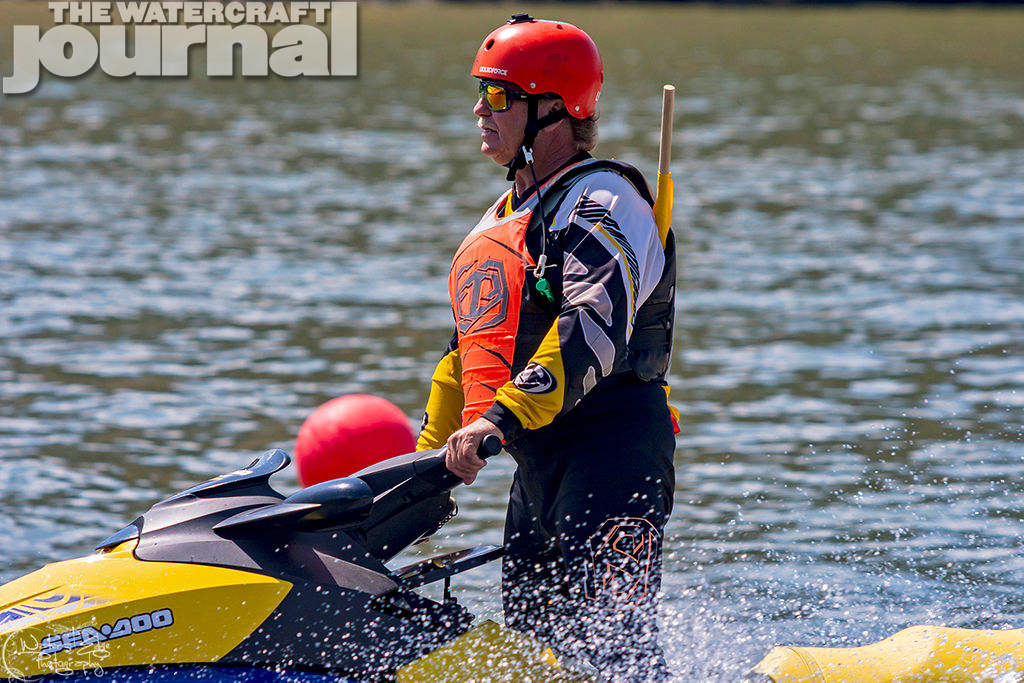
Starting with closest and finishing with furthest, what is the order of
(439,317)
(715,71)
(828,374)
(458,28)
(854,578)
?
(854,578) < (828,374) < (439,317) < (715,71) < (458,28)

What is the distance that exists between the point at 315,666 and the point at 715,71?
29.2 m

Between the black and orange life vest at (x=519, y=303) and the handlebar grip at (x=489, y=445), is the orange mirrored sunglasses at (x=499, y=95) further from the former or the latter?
the handlebar grip at (x=489, y=445)

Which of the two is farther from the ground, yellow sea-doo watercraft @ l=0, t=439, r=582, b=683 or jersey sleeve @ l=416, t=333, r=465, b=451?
jersey sleeve @ l=416, t=333, r=465, b=451

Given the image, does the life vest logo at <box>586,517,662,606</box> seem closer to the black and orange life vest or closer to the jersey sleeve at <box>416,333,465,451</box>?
the black and orange life vest

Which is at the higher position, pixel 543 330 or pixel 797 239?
pixel 543 330

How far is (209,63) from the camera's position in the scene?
109ft

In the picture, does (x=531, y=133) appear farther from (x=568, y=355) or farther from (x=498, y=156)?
(x=568, y=355)

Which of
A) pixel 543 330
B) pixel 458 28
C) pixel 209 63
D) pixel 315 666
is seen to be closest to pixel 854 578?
pixel 543 330

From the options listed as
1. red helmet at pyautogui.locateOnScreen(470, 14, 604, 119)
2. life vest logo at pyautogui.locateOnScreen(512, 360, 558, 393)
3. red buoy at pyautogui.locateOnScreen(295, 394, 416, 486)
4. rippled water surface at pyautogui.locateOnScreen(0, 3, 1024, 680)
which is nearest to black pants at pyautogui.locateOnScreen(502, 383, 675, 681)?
life vest logo at pyautogui.locateOnScreen(512, 360, 558, 393)

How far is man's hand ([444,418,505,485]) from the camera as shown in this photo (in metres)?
3.91

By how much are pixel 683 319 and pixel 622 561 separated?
763 cm

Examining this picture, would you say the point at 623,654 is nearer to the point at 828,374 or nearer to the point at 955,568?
the point at 955,568

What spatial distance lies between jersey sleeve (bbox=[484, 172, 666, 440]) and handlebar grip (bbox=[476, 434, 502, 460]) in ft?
0.22

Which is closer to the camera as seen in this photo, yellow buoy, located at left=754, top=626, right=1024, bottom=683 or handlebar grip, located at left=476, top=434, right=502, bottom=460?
handlebar grip, located at left=476, top=434, right=502, bottom=460
